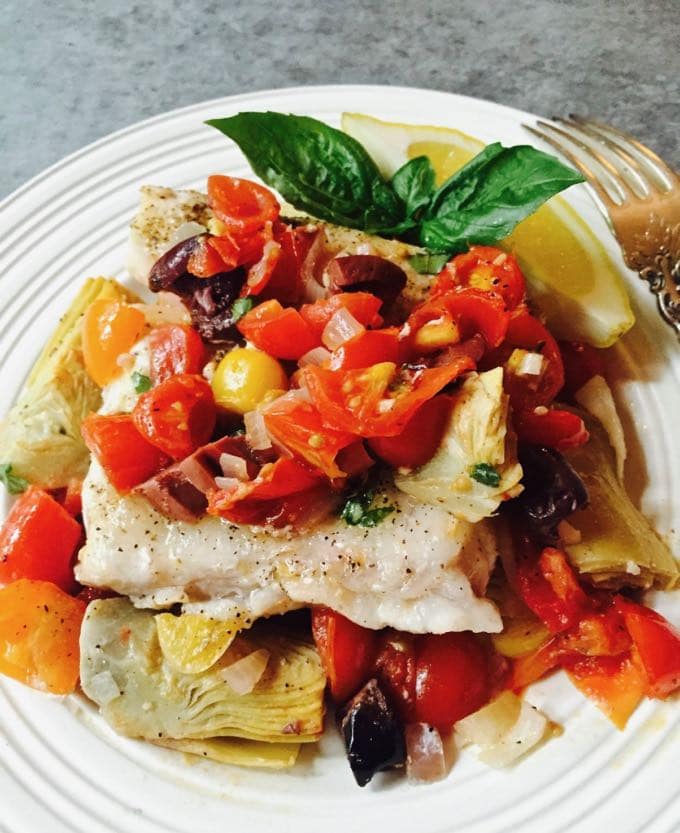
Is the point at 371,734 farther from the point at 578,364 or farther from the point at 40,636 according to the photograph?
the point at 578,364

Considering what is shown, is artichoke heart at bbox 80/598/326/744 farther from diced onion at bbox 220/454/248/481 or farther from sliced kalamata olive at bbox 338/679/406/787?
diced onion at bbox 220/454/248/481

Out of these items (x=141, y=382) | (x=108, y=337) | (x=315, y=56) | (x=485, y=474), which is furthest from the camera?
(x=315, y=56)

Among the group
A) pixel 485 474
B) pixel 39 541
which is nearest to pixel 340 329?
pixel 485 474

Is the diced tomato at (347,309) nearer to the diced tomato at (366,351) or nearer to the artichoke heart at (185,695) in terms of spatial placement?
the diced tomato at (366,351)

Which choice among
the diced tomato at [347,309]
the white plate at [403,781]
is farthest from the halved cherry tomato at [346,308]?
the white plate at [403,781]

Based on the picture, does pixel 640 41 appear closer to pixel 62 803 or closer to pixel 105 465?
pixel 105 465

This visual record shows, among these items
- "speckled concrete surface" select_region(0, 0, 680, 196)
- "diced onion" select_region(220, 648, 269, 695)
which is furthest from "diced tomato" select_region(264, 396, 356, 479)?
"speckled concrete surface" select_region(0, 0, 680, 196)
